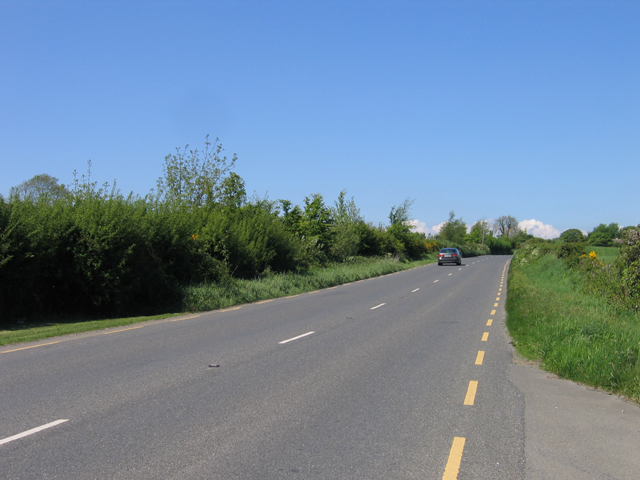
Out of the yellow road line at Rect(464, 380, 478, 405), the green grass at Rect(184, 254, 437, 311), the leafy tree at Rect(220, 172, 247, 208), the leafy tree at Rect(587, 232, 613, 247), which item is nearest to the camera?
the yellow road line at Rect(464, 380, 478, 405)

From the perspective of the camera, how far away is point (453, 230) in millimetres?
106875

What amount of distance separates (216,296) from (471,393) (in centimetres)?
1316

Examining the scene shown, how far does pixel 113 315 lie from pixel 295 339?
27.1 ft

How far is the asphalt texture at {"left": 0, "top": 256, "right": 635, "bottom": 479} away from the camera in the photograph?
446 cm

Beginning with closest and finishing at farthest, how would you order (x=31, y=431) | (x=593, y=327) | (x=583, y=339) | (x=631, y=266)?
(x=31, y=431)
(x=583, y=339)
(x=593, y=327)
(x=631, y=266)

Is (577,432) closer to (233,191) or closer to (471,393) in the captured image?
(471,393)

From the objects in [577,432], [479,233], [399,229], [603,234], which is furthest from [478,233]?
[577,432]

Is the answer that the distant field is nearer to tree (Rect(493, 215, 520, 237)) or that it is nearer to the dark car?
the dark car

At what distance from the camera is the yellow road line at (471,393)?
652 cm

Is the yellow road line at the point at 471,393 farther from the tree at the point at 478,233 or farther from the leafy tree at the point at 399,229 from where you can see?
the tree at the point at 478,233

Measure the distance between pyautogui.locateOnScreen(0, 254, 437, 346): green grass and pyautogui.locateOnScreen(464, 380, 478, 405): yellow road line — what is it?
9115 mm

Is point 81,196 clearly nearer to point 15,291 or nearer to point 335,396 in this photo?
point 15,291

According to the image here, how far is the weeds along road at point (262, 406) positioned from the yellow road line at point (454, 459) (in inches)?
0.5

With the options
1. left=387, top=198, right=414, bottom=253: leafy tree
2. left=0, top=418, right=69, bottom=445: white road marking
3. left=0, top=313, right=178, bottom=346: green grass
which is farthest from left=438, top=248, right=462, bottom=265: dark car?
left=0, top=418, right=69, bottom=445: white road marking
